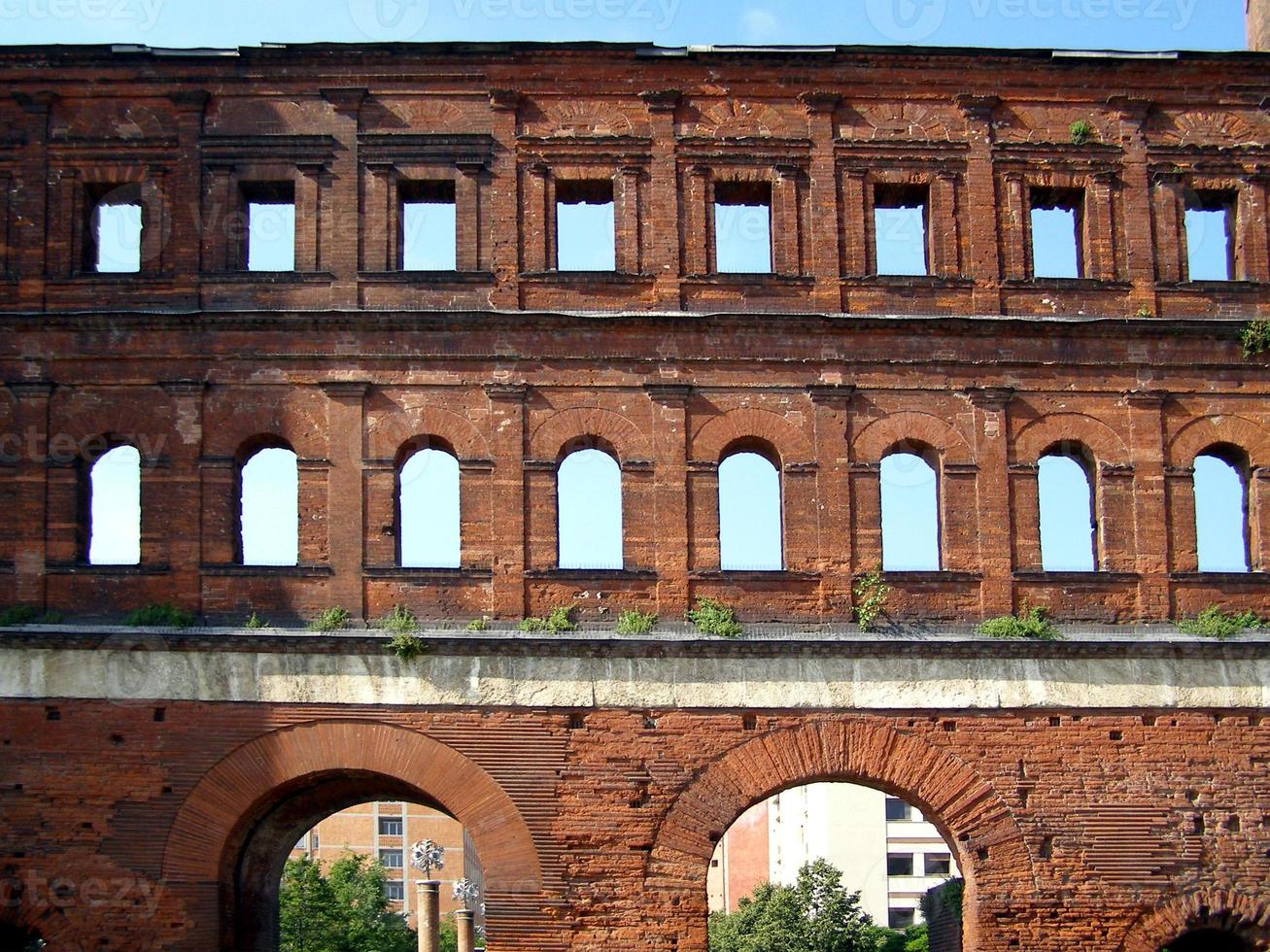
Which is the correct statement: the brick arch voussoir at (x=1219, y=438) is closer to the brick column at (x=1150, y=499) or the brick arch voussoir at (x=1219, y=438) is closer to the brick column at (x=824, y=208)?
the brick column at (x=1150, y=499)

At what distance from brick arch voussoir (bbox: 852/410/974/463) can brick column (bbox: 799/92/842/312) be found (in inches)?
63.0

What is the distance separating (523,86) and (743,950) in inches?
1122

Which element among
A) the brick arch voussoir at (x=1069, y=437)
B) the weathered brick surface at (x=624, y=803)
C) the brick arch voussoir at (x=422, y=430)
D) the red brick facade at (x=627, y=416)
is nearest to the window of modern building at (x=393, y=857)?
the red brick facade at (x=627, y=416)

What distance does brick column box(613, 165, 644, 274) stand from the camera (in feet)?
72.9

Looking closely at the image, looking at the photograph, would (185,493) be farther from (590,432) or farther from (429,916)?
(429,916)

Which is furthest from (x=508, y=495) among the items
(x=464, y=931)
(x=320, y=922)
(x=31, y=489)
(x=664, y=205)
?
(x=320, y=922)

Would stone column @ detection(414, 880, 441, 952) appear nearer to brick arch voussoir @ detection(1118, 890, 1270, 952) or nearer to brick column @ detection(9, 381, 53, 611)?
brick column @ detection(9, 381, 53, 611)

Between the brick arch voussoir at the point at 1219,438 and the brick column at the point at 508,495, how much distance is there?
26.6 feet

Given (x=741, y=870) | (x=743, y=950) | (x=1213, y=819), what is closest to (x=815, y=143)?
(x=1213, y=819)

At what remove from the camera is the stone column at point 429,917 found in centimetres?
2761

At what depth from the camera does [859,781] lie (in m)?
20.6

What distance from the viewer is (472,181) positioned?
73.4ft

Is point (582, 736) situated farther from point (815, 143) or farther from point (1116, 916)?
point (815, 143)

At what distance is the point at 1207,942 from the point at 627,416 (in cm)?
963
